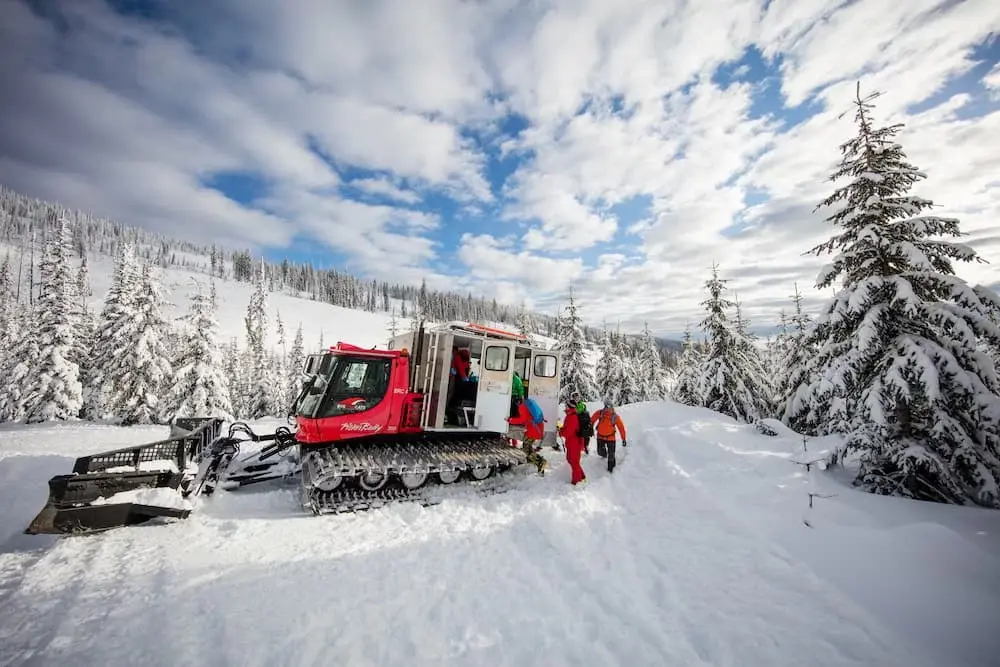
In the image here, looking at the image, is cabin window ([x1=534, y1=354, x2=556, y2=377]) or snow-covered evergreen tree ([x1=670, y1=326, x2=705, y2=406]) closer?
cabin window ([x1=534, y1=354, x2=556, y2=377])

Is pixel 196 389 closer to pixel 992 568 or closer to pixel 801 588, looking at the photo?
pixel 801 588

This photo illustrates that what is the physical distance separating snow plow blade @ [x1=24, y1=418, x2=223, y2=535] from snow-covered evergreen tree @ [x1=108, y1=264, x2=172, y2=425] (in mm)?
21100

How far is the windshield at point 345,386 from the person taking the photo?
873 centimetres

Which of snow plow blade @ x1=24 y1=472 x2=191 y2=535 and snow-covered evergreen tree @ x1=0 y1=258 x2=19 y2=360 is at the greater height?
snow-covered evergreen tree @ x1=0 y1=258 x2=19 y2=360

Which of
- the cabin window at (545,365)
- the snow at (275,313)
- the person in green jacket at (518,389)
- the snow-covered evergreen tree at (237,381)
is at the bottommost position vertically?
the snow-covered evergreen tree at (237,381)

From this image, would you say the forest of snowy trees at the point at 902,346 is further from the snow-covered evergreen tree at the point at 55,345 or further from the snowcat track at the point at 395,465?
the snow-covered evergreen tree at the point at 55,345

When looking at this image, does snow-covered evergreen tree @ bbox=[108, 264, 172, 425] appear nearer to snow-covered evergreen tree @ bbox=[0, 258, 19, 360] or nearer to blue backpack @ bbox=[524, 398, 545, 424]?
snow-covered evergreen tree @ bbox=[0, 258, 19, 360]

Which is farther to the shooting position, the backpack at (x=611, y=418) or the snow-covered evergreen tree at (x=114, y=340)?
the snow-covered evergreen tree at (x=114, y=340)

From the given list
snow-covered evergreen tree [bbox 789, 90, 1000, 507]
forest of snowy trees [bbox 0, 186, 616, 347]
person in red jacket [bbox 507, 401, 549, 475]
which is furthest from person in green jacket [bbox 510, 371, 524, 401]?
forest of snowy trees [bbox 0, 186, 616, 347]

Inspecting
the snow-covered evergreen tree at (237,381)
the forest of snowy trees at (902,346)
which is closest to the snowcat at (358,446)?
the forest of snowy trees at (902,346)

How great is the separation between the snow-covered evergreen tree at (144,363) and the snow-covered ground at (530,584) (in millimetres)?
19862

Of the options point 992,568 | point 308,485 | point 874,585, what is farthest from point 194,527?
point 992,568

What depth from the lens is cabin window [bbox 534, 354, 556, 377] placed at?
469 inches

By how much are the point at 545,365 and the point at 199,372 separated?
2261 centimetres
